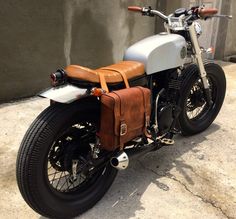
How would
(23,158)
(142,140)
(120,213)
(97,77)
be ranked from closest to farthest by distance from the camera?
(23,158) < (97,77) < (120,213) < (142,140)

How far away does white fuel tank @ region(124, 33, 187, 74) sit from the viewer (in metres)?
2.41

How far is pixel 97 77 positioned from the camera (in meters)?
2.05

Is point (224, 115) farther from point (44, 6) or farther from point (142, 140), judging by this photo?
point (44, 6)

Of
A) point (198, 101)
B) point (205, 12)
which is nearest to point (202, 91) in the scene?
point (198, 101)

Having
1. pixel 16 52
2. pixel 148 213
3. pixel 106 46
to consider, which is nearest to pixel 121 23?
pixel 106 46

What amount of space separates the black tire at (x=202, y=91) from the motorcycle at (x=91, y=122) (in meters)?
0.01

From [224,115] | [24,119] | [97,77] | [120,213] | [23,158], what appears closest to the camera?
[23,158]

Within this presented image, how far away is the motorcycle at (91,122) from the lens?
6.24 feet

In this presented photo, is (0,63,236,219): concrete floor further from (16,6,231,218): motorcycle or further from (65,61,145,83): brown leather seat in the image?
(65,61,145,83): brown leather seat

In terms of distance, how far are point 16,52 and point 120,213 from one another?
2613 millimetres

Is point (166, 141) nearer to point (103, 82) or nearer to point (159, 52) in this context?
point (159, 52)

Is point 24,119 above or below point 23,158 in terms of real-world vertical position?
below

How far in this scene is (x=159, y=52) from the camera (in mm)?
2465

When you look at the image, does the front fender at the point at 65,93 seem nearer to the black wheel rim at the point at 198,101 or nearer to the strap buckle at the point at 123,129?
the strap buckle at the point at 123,129
